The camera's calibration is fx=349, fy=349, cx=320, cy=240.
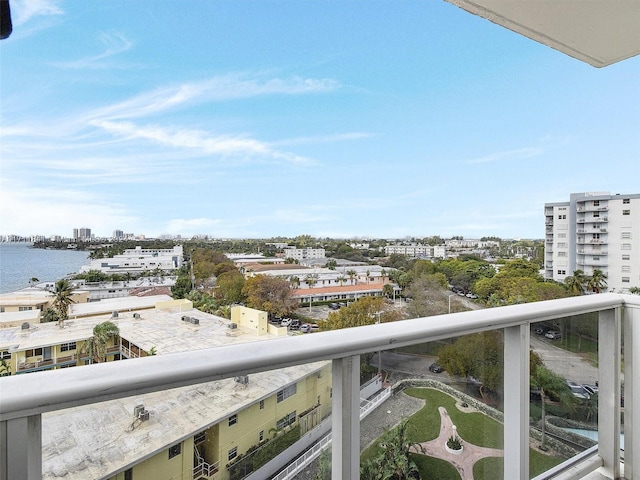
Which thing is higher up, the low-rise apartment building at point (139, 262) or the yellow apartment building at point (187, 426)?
the low-rise apartment building at point (139, 262)

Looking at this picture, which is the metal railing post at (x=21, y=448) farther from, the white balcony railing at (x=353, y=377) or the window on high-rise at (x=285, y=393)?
the window on high-rise at (x=285, y=393)

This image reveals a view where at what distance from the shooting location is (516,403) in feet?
2.94

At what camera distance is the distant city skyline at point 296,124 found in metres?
4.00

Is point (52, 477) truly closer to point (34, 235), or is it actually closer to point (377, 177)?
point (34, 235)

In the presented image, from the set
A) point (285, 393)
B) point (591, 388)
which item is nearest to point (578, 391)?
point (591, 388)

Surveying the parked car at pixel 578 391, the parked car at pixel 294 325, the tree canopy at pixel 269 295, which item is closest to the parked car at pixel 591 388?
the parked car at pixel 578 391

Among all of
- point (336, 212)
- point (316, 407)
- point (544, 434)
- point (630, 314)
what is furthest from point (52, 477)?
point (336, 212)

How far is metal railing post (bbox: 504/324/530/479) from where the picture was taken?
2.93 feet

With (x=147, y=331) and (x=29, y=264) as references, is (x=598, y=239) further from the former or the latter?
(x=29, y=264)

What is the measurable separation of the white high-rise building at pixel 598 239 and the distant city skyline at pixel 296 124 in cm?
28

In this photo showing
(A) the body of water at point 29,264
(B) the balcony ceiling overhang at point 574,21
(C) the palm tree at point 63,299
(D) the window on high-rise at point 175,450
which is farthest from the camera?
(C) the palm tree at point 63,299

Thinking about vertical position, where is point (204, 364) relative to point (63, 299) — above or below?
above

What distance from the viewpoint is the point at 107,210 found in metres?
4.60

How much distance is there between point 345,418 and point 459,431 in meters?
0.34
